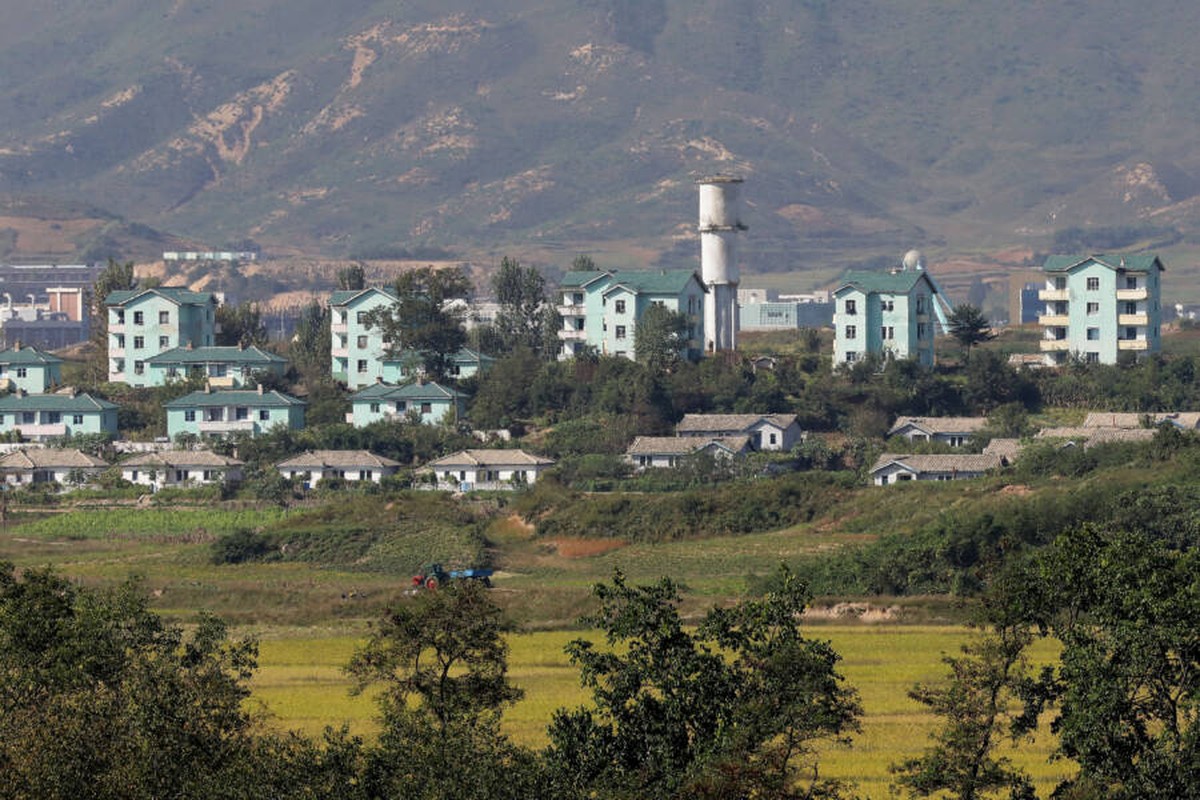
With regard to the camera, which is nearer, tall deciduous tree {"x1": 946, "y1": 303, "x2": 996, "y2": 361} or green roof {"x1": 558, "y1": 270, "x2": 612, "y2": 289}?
tall deciduous tree {"x1": 946, "y1": 303, "x2": 996, "y2": 361}

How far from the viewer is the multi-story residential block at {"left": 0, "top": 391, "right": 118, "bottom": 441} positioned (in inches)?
3733

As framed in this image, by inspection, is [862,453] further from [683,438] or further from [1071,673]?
[1071,673]

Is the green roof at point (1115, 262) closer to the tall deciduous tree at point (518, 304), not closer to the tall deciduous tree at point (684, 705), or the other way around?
the tall deciduous tree at point (518, 304)

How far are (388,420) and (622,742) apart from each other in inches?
2635

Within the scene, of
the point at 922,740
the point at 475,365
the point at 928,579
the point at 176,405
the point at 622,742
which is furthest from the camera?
the point at 475,365

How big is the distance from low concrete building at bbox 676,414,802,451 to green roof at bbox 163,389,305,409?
672 inches

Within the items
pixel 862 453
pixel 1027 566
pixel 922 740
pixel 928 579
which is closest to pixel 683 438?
pixel 862 453

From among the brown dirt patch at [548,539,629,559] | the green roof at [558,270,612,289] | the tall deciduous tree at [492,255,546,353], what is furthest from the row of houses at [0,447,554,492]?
the tall deciduous tree at [492,255,546,353]

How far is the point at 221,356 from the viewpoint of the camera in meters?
101

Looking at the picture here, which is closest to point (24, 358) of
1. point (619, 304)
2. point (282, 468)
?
point (282, 468)

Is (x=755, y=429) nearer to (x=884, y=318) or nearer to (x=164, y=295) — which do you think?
(x=884, y=318)

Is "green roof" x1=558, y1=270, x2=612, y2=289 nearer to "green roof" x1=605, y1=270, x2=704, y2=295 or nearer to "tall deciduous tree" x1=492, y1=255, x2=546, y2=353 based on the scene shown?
"green roof" x1=605, y1=270, x2=704, y2=295

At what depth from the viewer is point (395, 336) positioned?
9956 centimetres

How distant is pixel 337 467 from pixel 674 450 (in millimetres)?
12854
